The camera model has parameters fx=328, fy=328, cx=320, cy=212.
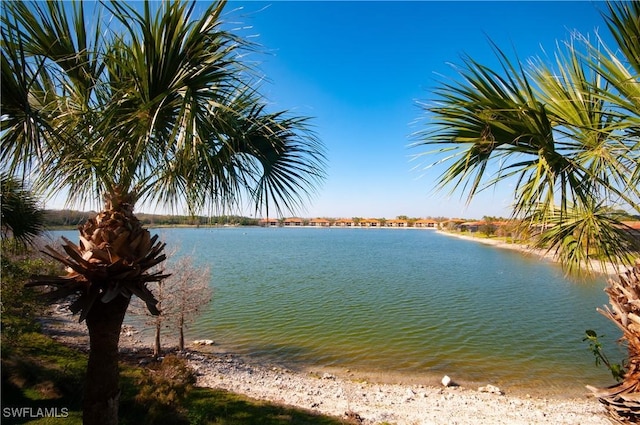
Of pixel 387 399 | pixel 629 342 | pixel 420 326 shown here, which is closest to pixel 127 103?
pixel 629 342

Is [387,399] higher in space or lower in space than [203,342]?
higher

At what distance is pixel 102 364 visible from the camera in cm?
335

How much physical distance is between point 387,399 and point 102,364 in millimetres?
9572

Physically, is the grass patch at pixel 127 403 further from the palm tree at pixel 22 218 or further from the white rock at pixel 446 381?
the white rock at pixel 446 381

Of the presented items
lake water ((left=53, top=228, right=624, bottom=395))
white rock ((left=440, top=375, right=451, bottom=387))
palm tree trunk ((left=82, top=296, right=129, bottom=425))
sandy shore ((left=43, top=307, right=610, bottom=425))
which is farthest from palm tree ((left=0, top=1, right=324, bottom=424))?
white rock ((left=440, top=375, right=451, bottom=387))

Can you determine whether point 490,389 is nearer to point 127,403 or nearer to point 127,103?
point 127,403

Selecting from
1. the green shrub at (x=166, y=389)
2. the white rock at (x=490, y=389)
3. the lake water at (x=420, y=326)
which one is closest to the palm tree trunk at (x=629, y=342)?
the lake water at (x=420, y=326)

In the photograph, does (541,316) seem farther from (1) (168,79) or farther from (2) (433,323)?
(1) (168,79)

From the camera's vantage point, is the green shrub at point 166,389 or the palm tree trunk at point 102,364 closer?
the palm tree trunk at point 102,364

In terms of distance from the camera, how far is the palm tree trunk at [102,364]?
10.7ft

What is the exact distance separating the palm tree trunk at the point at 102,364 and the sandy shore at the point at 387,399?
6.31m

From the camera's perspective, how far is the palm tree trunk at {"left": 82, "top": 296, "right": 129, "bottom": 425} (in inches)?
129

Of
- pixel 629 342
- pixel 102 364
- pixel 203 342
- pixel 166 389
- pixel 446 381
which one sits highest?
pixel 629 342

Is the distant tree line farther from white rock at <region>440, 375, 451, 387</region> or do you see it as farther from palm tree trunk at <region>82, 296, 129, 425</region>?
white rock at <region>440, 375, 451, 387</region>
